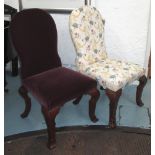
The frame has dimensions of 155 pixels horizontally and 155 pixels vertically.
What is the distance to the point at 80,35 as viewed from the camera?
7.59 ft

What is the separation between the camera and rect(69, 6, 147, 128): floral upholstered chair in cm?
218

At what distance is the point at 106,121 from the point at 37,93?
0.73m

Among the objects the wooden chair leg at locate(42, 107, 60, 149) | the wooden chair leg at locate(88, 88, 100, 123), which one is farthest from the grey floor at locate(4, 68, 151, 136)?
the wooden chair leg at locate(42, 107, 60, 149)

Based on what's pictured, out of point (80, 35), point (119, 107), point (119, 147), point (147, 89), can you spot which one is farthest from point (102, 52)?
point (119, 147)

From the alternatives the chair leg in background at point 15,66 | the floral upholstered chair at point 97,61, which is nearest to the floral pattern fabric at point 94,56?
the floral upholstered chair at point 97,61

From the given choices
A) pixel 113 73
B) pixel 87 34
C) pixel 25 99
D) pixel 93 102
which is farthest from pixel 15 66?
pixel 113 73

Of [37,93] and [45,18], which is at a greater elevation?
[45,18]

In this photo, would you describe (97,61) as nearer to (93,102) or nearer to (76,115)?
(93,102)

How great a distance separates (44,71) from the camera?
2.28 m

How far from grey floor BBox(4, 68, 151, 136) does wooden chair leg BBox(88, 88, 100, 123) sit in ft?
0.16

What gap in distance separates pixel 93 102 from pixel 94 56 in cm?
43

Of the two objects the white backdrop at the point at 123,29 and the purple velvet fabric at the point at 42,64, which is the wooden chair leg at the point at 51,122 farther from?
the white backdrop at the point at 123,29

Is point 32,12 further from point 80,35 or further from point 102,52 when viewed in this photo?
point 102,52

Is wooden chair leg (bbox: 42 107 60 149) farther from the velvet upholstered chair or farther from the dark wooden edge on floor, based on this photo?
the dark wooden edge on floor
